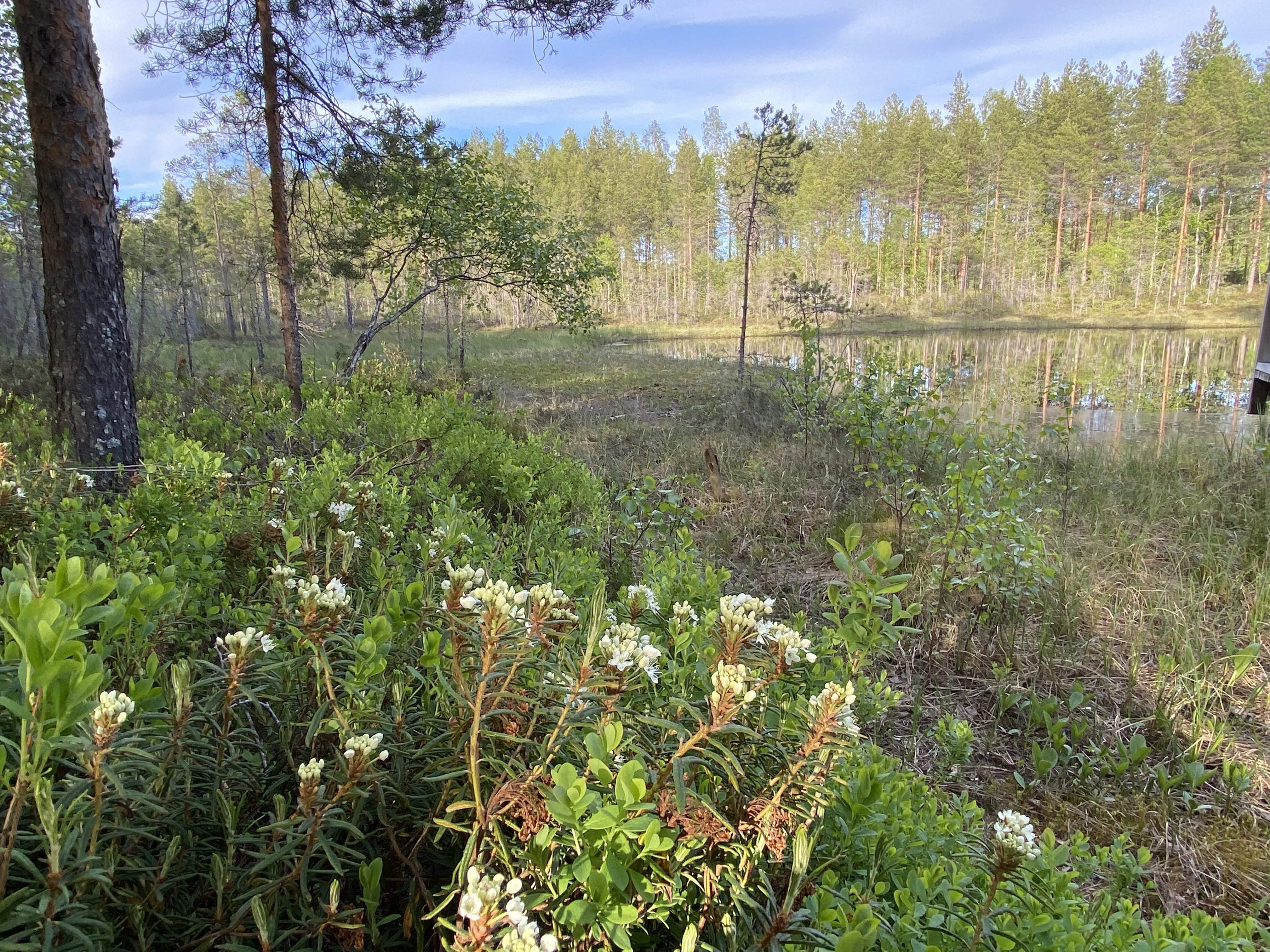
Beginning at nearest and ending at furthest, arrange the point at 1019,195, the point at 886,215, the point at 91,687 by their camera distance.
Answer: the point at 91,687, the point at 1019,195, the point at 886,215

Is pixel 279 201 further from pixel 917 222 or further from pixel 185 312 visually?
pixel 917 222

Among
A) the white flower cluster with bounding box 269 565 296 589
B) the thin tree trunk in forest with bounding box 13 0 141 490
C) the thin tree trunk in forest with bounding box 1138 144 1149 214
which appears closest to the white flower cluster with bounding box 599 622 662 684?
the white flower cluster with bounding box 269 565 296 589

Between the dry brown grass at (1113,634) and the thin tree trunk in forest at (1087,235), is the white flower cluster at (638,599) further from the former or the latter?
the thin tree trunk in forest at (1087,235)

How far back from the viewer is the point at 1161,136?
40.9 meters

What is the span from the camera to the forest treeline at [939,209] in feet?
123

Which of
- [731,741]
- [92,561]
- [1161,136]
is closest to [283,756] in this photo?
[731,741]

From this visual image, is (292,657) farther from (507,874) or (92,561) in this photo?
(92,561)

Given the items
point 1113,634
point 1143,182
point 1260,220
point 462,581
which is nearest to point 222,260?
point 1113,634

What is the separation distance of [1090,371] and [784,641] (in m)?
19.6

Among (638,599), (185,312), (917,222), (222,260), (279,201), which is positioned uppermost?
(917,222)

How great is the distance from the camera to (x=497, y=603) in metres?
Result: 0.76

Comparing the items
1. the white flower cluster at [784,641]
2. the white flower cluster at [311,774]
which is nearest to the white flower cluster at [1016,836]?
the white flower cluster at [784,641]

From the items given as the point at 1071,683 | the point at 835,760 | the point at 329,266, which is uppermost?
the point at 329,266

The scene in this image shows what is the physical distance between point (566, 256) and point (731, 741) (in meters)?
9.89
